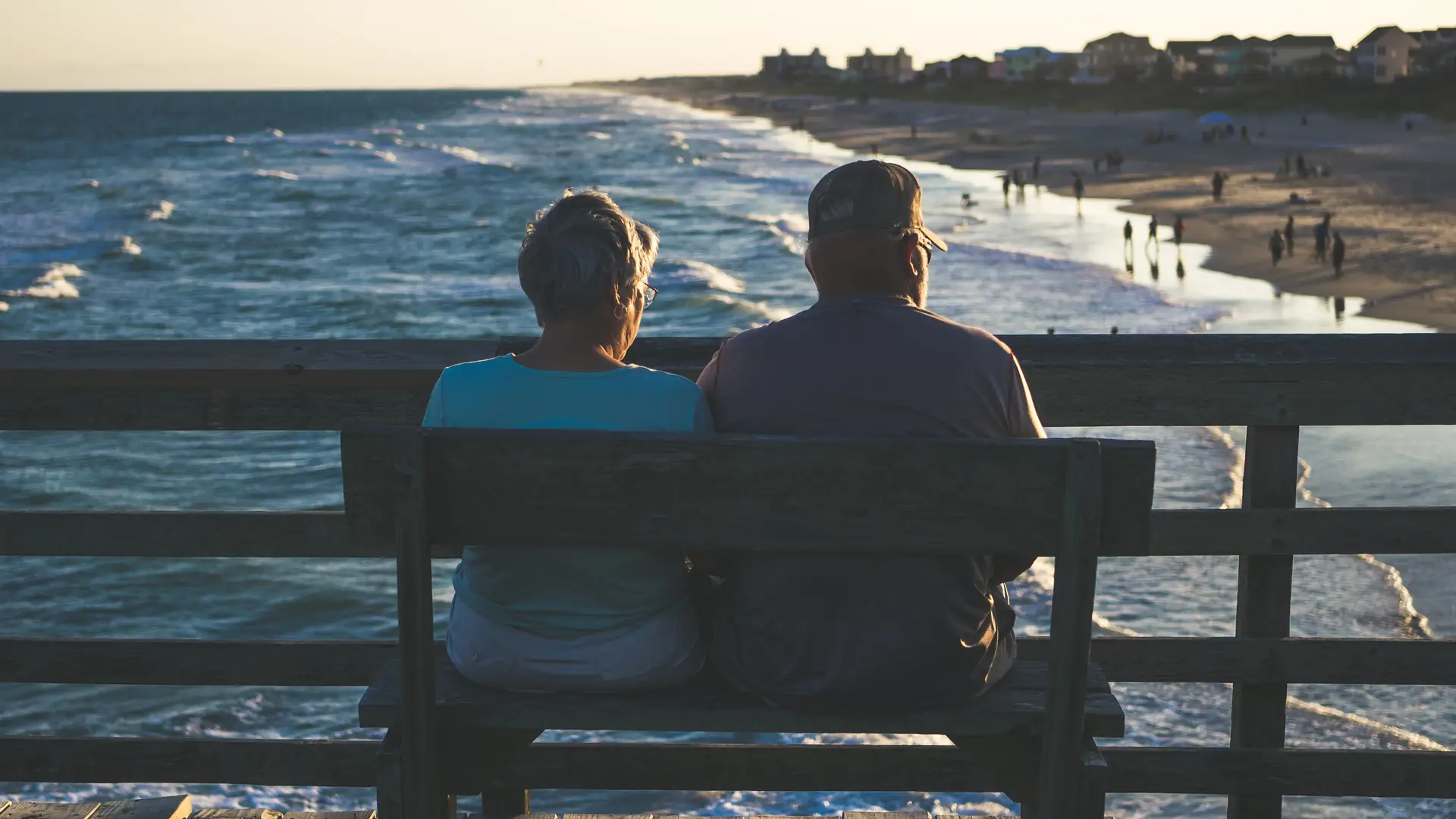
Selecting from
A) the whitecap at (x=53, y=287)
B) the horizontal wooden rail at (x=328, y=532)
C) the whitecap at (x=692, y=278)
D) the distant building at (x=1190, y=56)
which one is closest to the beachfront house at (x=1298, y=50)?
the distant building at (x=1190, y=56)

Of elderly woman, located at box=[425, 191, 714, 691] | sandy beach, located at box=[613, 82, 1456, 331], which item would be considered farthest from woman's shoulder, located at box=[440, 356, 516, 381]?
sandy beach, located at box=[613, 82, 1456, 331]

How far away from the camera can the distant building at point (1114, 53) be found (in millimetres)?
148875

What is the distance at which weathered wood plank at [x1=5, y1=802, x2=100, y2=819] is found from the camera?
320 cm

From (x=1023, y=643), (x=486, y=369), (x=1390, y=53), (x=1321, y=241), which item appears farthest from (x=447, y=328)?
(x=1390, y=53)

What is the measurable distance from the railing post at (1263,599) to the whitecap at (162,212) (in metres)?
46.2

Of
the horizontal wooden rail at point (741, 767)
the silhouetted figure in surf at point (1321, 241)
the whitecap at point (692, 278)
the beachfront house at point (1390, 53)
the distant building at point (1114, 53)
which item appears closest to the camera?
the horizontal wooden rail at point (741, 767)

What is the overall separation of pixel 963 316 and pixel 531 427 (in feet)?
67.2

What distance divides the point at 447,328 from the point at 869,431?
2243cm

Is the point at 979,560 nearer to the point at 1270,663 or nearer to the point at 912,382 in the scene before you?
the point at 912,382

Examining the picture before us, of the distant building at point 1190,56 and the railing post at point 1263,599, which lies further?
the distant building at point 1190,56

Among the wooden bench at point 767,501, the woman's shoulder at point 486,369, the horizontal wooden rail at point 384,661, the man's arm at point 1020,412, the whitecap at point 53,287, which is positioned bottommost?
the whitecap at point 53,287

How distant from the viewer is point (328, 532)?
284 centimetres

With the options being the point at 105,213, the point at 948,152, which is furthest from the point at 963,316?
the point at 948,152

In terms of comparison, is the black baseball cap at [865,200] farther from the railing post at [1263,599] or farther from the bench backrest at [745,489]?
the railing post at [1263,599]
